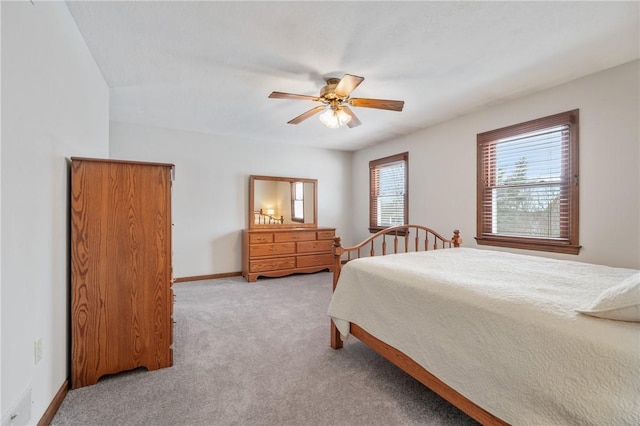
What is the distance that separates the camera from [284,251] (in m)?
4.75

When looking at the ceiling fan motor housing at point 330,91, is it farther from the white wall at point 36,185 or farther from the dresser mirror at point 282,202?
the dresser mirror at point 282,202

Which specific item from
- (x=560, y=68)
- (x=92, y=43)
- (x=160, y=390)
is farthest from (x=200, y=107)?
(x=560, y=68)

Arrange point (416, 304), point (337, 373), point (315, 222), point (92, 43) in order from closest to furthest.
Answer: point (416, 304) < point (337, 373) < point (92, 43) < point (315, 222)

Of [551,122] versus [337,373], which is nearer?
[337,373]

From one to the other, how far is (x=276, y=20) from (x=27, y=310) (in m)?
2.09

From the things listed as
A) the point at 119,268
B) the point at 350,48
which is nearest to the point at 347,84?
the point at 350,48

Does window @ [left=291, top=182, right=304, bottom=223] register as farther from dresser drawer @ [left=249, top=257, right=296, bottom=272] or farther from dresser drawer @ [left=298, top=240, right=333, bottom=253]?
dresser drawer @ [left=249, top=257, right=296, bottom=272]

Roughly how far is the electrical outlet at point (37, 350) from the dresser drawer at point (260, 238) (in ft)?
10.2

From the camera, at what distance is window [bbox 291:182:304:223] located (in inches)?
207

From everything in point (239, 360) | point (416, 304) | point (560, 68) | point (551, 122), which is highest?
point (560, 68)

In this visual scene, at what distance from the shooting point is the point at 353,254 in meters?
5.89

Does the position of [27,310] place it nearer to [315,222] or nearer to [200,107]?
[200,107]

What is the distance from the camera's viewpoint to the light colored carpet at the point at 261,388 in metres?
1.54

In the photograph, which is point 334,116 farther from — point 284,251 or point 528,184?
point 284,251
